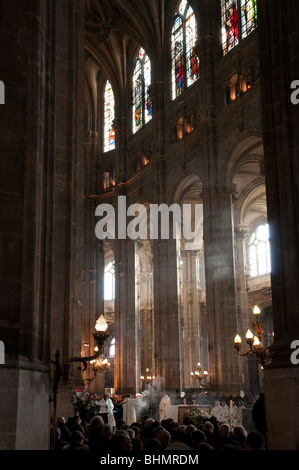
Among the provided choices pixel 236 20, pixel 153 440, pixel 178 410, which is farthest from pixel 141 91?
pixel 153 440

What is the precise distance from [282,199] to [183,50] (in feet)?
77.9

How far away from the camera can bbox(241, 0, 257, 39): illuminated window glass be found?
25483 mm

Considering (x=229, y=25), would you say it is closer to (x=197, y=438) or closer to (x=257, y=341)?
(x=257, y=341)

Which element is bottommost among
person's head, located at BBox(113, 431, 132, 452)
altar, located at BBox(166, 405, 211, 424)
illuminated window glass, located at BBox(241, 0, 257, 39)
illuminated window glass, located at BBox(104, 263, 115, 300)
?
altar, located at BBox(166, 405, 211, 424)

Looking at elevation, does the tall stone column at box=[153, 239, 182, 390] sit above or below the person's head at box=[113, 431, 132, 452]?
above

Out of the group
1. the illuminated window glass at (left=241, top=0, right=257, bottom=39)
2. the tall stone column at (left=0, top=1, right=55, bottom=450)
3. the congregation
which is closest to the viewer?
the tall stone column at (left=0, top=1, right=55, bottom=450)

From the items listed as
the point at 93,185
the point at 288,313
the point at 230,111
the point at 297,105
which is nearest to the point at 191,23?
the point at 230,111

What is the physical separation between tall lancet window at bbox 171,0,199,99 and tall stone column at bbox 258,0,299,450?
19.9m

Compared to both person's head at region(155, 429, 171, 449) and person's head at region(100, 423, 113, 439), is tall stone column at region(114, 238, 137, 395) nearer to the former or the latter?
person's head at region(155, 429, 171, 449)

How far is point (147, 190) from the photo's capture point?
108ft

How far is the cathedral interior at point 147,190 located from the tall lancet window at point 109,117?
184mm

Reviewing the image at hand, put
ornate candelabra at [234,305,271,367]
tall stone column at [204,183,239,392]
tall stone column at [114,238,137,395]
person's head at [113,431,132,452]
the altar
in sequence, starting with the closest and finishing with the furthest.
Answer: person's head at [113,431,132,452] < ornate candelabra at [234,305,271,367] < the altar < tall stone column at [204,183,239,392] < tall stone column at [114,238,137,395]

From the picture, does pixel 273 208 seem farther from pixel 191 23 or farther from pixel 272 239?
pixel 191 23

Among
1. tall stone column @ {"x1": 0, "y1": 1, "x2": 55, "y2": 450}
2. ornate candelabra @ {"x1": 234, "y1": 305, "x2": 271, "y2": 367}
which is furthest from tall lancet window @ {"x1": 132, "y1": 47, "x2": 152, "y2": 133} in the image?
tall stone column @ {"x1": 0, "y1": 1, "x2": 55, "y2": 450}
